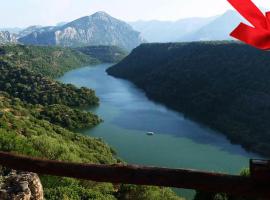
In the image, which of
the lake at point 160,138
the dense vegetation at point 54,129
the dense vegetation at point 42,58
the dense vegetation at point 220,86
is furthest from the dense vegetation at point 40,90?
the dense vegetation at point 42,58

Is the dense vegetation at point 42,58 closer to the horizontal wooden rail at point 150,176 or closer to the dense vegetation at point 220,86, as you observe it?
the dense vegetation at point 220,86

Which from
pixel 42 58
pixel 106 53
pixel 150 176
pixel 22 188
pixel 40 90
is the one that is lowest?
pixel 106 53

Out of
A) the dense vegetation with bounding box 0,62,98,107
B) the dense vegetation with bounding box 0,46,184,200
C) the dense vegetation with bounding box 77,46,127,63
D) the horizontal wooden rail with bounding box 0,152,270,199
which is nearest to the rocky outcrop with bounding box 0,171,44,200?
the horizontal wooden rail with bounding box 0,152,270,199

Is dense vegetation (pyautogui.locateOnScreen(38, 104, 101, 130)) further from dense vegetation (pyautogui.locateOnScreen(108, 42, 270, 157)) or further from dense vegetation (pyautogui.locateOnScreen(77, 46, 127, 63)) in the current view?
dense vegetation (pyautogui.locateOnScreen(77, 46, 127, 63))

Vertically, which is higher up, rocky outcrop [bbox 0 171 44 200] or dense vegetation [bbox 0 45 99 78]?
rocky outcrop [bbox 0 171 44 200]

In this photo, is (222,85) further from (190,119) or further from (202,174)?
(202,174)

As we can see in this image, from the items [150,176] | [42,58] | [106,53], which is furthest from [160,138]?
[106,53]

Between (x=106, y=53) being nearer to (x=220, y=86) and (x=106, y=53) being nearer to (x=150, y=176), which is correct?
(x=220, y=86)
